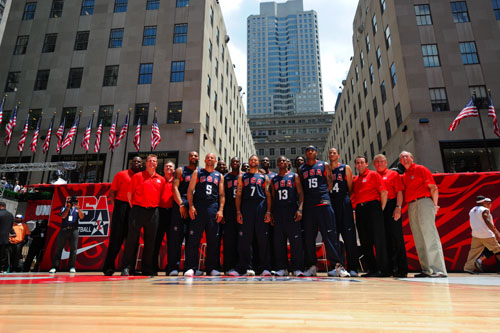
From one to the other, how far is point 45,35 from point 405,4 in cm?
3192

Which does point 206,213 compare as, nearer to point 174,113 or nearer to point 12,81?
point 174,113

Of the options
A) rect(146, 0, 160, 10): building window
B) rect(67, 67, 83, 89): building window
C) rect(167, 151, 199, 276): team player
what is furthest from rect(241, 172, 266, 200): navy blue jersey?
rect(146, 0, 160, 10): building window

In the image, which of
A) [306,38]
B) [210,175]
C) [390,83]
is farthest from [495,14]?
[306,38]

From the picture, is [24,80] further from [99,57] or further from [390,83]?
[390,83]

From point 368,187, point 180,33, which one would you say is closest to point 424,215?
point 368,187

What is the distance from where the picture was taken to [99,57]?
24547 millimetres

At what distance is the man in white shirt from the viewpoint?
20.5ft

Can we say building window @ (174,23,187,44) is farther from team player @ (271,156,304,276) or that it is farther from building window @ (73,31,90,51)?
team player @ (271,156,304,276)

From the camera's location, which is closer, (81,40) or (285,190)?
(285,190)

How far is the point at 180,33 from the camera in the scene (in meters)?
24.5

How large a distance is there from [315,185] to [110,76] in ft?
79.1

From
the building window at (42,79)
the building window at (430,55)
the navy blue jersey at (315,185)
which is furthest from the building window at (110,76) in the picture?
the building window at (430,55)

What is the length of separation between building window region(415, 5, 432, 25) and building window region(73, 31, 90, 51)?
28.3m

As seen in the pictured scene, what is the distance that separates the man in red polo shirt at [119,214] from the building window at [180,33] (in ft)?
69.6
